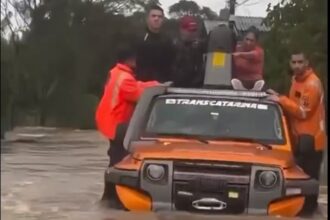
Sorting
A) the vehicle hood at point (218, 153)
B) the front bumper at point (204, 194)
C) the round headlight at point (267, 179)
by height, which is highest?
the vehicle hood at point (218, 153)

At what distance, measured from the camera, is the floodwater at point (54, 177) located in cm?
417

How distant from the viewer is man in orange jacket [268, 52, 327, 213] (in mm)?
6551

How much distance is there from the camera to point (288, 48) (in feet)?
25.0

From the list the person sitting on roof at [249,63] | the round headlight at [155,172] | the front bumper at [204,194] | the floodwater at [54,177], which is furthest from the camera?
the person sitting on roof at [249,63]

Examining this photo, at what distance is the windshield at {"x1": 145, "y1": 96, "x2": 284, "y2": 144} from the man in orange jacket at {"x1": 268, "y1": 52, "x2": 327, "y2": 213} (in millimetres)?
132

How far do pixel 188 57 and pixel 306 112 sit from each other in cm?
100

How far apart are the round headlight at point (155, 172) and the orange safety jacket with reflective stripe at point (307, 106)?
1164 millimetres

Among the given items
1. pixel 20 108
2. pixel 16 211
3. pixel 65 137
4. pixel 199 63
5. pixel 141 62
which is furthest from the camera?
pixel 199 63

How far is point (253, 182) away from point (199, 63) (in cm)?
162

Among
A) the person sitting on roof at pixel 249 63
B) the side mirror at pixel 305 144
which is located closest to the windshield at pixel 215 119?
the side mirror at pixel 305 144

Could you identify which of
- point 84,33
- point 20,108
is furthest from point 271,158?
point 20,108

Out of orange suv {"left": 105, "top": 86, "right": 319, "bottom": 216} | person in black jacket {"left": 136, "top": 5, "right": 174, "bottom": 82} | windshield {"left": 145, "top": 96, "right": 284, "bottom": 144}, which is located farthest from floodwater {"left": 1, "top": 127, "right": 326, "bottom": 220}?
person in black jacket {"left": 136, "top": 5, "right": 174, "bottom": 82}

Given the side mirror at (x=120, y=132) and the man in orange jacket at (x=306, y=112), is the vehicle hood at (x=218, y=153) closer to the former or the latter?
the man in orange jacket at (x=306, y=112)

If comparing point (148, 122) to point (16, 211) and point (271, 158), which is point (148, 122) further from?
point (16, 211)
